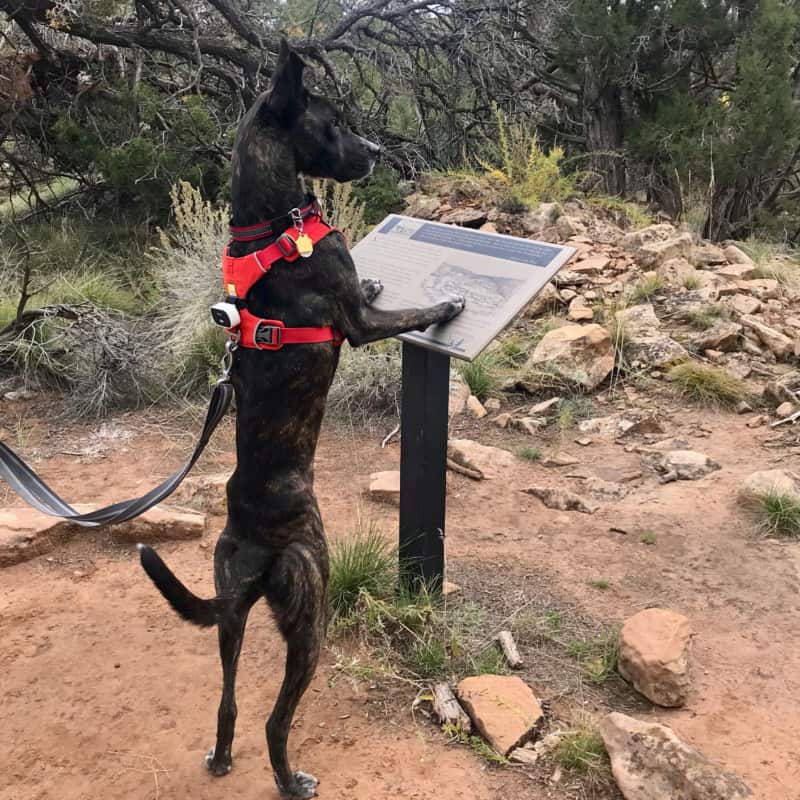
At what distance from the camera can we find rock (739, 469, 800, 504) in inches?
170

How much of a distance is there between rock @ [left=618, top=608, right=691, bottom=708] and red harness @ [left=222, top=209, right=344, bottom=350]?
68.5 inches

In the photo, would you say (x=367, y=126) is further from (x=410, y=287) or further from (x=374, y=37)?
(x=410, y=287)

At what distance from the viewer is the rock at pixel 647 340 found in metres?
6.34

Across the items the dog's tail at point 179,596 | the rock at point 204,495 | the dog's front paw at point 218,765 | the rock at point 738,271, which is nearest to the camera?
the dog's tail at point 179,596

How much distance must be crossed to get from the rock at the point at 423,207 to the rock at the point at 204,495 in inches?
183

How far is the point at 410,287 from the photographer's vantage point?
123 inches

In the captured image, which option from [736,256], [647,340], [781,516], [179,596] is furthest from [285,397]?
[736,256]

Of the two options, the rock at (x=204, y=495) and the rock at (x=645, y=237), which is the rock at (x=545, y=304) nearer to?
the rock at (x=645, y=237)

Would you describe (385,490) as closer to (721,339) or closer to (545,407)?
(545,407)

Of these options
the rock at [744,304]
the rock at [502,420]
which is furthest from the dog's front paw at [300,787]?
the rock at [744,304]

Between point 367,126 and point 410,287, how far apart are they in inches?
275

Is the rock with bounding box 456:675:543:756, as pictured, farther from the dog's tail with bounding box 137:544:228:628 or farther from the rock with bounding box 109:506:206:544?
the rock with bounding box 109:506:206:544

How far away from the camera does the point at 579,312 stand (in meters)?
7.00

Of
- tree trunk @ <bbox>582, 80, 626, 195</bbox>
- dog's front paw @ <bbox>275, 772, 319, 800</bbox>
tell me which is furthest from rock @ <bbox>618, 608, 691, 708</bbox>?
tree trunk @ <bbox>582, 80, 626, 195</bbox>
